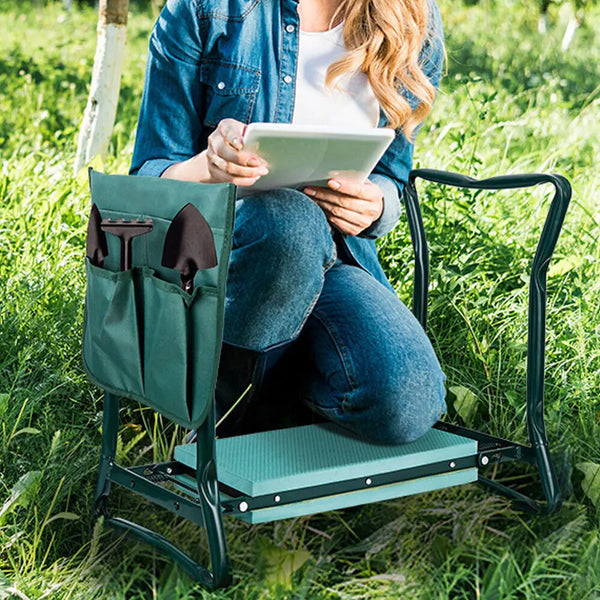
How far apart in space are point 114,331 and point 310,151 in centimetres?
52

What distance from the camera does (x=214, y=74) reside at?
7.23 ft

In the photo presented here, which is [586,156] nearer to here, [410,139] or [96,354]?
[410,139]

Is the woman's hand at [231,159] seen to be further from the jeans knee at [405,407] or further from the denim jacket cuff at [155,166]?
the jeans knee at [405,407]

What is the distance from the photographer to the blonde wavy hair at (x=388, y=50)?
2.21 m

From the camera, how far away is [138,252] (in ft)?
6.02

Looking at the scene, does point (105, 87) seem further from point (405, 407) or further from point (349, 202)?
point (405, 407)

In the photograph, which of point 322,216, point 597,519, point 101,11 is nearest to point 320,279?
point 322,216

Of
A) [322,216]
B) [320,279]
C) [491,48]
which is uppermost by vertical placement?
[322,216]

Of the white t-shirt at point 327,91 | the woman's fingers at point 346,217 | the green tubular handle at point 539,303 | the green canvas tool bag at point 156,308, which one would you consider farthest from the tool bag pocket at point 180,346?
the green tubular handle at point 539,303

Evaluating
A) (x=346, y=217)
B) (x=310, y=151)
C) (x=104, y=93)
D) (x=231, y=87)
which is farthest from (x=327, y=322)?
(x=104, y=93)

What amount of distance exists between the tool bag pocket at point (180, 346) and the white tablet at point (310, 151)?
30 cm

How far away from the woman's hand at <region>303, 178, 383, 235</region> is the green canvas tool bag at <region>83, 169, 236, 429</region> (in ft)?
1.28

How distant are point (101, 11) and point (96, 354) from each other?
2585mm

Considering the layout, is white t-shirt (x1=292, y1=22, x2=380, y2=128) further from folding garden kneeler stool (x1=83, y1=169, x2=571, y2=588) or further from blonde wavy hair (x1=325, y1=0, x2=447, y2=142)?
folding garden kneeler stool (x1=83, y1=169, x2=571, y2=588)
